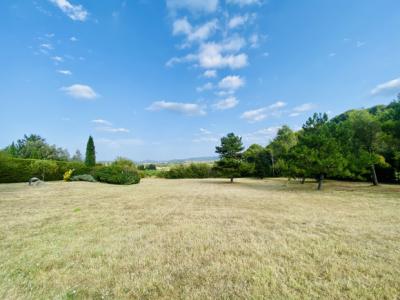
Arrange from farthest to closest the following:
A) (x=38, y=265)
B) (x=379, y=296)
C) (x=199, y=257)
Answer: (x=199, y=257)
(x=38, y=265)
(x=379, y=296)

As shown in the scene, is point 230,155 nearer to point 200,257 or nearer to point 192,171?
point 192,171

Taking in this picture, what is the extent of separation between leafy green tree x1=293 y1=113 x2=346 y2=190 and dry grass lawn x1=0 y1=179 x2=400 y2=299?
6430 mm

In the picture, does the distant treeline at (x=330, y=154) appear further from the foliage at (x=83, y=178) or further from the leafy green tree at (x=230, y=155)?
the foliage at (x=83, y=178)

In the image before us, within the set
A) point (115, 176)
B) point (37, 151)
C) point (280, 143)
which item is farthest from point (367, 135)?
point (37, 151)

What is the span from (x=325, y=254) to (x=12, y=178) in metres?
23.3

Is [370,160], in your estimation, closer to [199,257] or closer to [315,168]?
[315,168]

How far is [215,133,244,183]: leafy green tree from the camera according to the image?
20734mm

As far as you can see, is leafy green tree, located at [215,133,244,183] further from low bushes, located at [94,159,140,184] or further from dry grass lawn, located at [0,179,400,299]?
dry grass lawn, located at [0,179,400,299]

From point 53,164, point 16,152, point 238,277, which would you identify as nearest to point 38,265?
point 238,277

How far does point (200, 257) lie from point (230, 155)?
18530 mm

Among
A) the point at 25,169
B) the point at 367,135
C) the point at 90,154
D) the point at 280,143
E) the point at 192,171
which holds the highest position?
the point at 280,143

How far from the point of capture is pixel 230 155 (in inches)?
846

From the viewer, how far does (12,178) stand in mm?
17156

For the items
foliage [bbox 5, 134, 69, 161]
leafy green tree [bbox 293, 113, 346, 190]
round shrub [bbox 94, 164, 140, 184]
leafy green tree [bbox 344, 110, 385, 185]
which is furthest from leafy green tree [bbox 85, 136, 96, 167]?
leafy green tree [bbox 344, 110, 385, 185]
